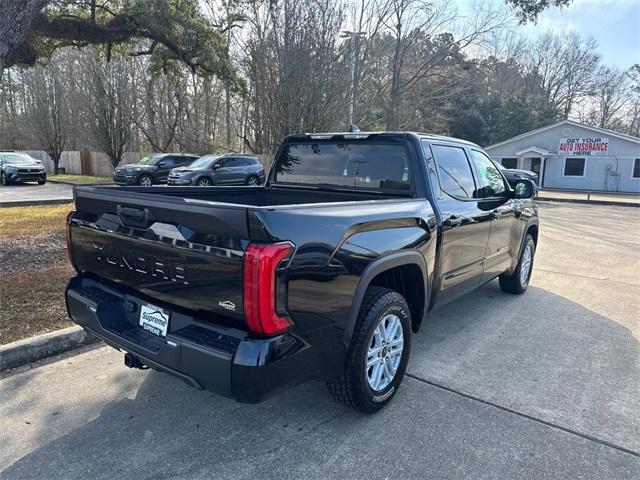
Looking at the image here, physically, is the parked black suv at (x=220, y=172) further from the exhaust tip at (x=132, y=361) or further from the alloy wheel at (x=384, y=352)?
the alloy wheel at (x=384, y=352)

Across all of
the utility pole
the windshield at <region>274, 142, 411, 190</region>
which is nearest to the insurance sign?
the utility pole

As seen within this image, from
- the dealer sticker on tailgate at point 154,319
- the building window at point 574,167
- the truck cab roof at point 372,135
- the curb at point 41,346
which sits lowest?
the curb at point 41,346

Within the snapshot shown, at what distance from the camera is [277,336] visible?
230 centimetres

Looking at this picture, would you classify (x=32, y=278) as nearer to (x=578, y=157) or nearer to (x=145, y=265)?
(x=145, y=265)

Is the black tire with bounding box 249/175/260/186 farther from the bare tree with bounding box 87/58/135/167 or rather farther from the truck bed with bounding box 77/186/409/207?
the truck bed with bounding box 77/186/409/207

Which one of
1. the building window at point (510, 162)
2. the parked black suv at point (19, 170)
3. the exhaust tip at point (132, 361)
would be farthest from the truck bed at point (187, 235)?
the building window at point (510, 162)

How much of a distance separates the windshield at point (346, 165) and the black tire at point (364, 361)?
3.84 feet

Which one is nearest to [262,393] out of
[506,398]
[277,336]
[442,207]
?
[277,336]

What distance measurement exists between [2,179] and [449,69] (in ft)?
80.4

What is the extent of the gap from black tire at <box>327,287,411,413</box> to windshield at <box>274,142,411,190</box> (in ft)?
3.84

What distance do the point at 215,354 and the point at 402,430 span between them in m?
1.38

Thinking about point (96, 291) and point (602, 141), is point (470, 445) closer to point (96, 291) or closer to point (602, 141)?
point (96, 291)

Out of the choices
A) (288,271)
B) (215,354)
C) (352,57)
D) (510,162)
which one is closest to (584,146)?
(510,162)

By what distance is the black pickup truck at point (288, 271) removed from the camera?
2.25m
